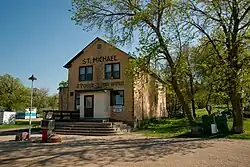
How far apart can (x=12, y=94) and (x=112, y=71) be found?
28790 millimetres

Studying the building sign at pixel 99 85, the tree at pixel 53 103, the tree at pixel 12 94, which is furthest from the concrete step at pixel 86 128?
the tree at pixel 53 103

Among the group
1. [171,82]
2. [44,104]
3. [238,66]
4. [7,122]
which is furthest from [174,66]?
[44,104]

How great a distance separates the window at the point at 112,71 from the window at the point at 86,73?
1863mm

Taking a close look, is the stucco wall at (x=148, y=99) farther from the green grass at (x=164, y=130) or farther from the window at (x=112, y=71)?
the window at (x=112, y=71)

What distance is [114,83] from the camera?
24.7m

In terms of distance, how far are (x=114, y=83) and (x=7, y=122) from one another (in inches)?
649

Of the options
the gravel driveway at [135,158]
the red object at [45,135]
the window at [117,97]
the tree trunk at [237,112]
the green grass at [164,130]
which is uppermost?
the window at [117,97]

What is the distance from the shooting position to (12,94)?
4647 centimetres

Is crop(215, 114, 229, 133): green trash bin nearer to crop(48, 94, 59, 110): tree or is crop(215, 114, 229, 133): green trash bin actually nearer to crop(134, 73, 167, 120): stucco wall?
crop(134, 73, 167, 120): stucco wall

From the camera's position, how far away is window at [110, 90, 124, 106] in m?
24.3

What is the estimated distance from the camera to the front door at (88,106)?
24839 millimetres

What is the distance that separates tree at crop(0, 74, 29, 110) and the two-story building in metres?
21.8

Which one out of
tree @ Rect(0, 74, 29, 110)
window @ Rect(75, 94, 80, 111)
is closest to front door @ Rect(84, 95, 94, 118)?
window @ Rect(75, 94, 80, 111)

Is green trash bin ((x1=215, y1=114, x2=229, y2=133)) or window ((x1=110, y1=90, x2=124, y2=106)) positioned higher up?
window ((x1=110, y1=90, x2=124, y2=106))
